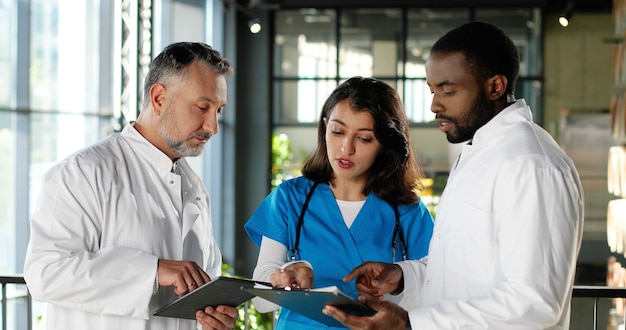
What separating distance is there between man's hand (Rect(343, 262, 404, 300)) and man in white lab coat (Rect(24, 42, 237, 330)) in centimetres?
34

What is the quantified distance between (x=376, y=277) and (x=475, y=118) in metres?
0.52

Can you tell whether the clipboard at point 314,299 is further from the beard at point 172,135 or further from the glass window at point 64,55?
the glass window at point 64,55

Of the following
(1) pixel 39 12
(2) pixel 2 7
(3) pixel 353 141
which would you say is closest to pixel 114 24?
(1) pixel 39 12

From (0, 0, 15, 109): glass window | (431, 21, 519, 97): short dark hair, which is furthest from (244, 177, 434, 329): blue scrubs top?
(0, 0, 15, 109): glass window

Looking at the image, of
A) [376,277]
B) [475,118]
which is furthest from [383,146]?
[475,118]

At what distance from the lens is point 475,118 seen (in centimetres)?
215

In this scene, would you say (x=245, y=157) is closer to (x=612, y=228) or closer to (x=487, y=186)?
(x=612, y=228)

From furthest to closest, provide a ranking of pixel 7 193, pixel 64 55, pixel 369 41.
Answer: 1. pixel 369 41
2. pixel 64 55
3. pixel 7 193

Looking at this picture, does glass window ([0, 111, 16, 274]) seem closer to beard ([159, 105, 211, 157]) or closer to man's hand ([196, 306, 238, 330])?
beard ([159, 105, 211, 157])

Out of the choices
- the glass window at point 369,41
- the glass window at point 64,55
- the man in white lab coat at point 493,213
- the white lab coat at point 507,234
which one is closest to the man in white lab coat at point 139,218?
the man in white lab coat at point 493,213

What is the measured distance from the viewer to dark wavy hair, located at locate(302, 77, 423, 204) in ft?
8.59

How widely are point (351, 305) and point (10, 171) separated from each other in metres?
5.49

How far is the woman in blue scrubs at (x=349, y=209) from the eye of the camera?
257 cm

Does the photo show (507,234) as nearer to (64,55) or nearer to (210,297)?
(210,297)
